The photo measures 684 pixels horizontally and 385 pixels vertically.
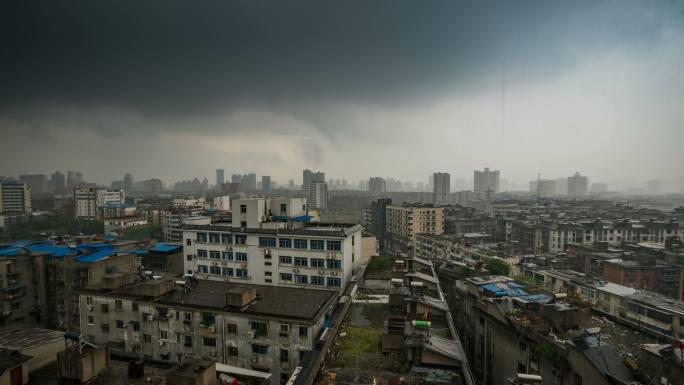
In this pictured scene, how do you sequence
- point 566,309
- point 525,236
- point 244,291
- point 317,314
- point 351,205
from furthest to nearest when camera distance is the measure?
1. point 351,205
2. point 525,236
3. point 244,291
4. point 317,314
5. point 566,309

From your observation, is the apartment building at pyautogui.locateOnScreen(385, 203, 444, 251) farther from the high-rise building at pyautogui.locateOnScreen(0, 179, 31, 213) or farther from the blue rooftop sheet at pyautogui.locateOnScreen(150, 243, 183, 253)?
the high-rise building at pyautogui.locateOnScreen(0, 179, 31, 213)

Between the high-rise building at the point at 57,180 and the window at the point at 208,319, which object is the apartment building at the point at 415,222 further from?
the high-rise building at the point at 57,180

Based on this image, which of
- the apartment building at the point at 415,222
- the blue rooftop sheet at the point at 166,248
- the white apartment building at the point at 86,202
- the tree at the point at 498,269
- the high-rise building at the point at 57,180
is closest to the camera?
the tree at the point at 498,269

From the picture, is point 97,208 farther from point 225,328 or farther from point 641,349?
point 641,349

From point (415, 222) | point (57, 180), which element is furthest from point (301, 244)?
point (57, 180)

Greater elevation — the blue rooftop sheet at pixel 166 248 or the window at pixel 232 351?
the blue rooftop sheet at pixel 166 248

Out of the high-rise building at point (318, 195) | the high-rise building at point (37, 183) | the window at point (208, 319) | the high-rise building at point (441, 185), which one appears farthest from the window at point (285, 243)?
the high-rise building at point (37, 183)

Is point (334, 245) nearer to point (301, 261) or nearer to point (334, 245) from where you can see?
point (334, 245)

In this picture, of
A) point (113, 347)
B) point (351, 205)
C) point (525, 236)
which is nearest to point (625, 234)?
point (525, 236)
